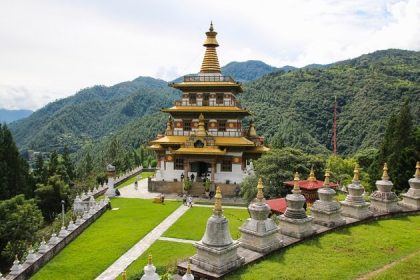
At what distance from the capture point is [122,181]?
44.0m

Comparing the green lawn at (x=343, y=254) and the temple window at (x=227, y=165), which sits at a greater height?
the temple window at (x=227, y=165)

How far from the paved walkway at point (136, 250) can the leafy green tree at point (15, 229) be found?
6.22 m

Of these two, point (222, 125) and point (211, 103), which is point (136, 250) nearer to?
point (222, 125)

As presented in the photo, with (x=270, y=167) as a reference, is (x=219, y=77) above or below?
above

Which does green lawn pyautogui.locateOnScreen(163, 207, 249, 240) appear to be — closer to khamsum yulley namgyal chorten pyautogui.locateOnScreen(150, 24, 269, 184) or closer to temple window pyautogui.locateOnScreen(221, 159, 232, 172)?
khamsum yulley namgyal chorten pyautogui.locateOnScreen(150, 24, 269, 184)

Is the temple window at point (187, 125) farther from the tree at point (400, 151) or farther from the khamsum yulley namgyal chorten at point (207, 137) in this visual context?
the tree at point (400, 151)

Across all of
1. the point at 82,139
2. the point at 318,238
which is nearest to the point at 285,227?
the point at 318,238

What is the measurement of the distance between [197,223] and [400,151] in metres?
19.5

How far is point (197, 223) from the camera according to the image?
24.7 metres

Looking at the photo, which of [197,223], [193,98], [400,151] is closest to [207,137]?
[193,98]

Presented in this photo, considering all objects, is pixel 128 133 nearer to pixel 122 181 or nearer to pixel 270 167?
pixel 122 181

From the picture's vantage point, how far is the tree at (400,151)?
30.2 metres

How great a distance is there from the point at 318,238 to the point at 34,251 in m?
13.7

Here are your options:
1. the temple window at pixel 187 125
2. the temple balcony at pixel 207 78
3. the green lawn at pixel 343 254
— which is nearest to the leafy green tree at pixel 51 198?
the temple window at pixel 187 125
